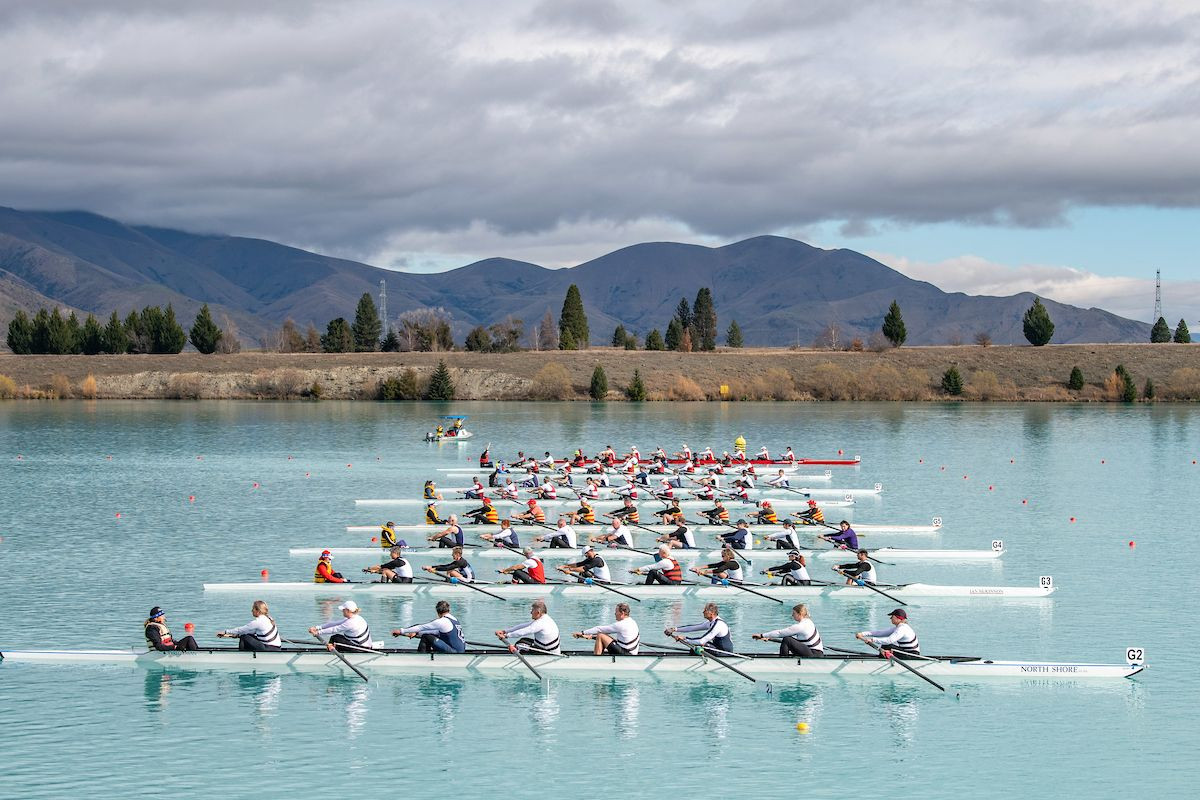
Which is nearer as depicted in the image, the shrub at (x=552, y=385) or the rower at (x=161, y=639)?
the rower at (x=161, y=639)

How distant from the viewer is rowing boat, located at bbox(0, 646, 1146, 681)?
19391 mm

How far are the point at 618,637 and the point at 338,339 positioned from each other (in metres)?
119

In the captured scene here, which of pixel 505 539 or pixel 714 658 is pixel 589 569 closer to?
pixel 505 539

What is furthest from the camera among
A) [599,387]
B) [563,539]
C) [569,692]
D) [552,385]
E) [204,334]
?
[204,334]

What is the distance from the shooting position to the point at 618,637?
1970 centimetres

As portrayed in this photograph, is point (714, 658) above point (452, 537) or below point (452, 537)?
below

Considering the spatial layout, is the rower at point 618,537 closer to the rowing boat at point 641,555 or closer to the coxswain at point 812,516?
the rowing boat at point 641,555

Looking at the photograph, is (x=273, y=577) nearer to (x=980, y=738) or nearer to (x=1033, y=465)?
(x=980, y=738)

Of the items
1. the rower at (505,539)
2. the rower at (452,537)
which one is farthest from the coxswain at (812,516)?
the rower at (452,537)

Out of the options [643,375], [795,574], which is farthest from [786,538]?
[643,375]

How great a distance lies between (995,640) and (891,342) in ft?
346

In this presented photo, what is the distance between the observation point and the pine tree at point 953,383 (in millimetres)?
107312

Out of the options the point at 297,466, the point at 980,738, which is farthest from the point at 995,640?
the point at 297,466

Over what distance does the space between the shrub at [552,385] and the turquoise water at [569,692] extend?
201 feet
